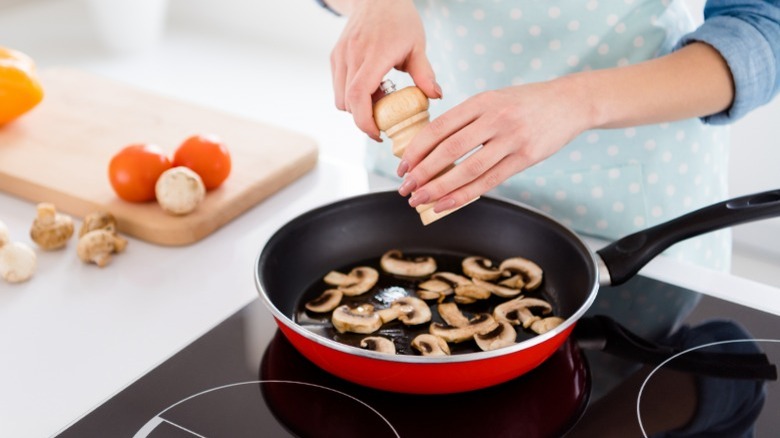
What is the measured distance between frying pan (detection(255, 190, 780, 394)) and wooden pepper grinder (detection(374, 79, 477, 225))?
163 millimetres

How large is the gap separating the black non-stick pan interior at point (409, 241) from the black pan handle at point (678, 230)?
4cm

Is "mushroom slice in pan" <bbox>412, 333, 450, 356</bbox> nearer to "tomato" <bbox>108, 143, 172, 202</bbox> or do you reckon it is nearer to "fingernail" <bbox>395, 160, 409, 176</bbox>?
"fingernail" <bbox>395, 160, 409, 176</bbox>

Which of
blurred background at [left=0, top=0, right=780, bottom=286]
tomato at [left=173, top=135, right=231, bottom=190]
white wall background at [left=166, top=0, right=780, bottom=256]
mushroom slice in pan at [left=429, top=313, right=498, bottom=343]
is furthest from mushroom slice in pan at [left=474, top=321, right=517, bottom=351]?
blurred background at [left=0, top=0, right=780, bottom=286]

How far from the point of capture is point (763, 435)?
76 cm

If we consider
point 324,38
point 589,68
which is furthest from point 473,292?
point 324,38

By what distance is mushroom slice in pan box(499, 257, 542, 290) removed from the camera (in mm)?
970

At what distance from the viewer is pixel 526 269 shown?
99 centimetres

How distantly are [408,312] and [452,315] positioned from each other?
0.15ft

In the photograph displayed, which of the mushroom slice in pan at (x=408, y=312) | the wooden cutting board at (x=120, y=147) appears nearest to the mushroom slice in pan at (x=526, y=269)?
the mushroom slice in pan at (x=408, y=312)

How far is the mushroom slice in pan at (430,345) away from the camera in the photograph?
84cm

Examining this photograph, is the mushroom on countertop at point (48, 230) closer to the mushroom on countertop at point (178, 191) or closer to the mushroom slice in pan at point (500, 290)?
the mushroom on countertop at point (178, 191)

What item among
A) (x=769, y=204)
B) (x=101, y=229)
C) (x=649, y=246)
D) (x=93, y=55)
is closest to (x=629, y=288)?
(x=649, y=246)

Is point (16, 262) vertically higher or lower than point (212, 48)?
higher

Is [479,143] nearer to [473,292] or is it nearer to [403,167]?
[403,167]
